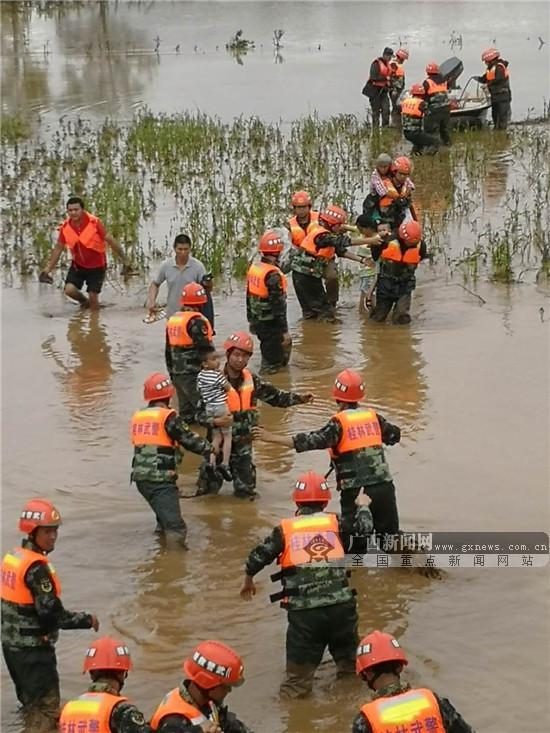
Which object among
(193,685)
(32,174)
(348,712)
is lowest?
(348,712)

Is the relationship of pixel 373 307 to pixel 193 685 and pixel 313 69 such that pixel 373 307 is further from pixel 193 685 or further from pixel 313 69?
pixel 313 69

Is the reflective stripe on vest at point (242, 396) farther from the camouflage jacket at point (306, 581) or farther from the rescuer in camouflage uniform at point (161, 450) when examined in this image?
the camouflage jacket at point (306, 581)

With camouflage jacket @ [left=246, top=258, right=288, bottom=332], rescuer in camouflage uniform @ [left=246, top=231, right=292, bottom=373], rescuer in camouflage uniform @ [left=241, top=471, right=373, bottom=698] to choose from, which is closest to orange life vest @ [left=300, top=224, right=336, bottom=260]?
rescuer in camouflage uniform @ [left=246, top=231, right=292, bottom=373]

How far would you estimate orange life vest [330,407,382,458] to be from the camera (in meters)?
9.03

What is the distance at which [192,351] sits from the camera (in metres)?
11.7

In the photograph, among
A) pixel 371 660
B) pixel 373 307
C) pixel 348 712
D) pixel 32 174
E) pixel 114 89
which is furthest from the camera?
pixel 114 89

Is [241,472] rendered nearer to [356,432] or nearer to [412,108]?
[356,432]

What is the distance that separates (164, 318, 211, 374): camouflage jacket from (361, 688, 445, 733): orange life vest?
583 cm

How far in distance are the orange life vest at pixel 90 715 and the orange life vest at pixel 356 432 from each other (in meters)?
3.04

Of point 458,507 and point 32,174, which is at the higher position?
point 32,174

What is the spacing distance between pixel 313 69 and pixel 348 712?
27.9 metres

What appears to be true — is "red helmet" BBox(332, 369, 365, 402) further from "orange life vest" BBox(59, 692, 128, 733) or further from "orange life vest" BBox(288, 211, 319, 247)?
"orange life vest" BBox(288, 211, 319, 247)

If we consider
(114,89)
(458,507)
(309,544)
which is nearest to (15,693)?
(309,544)

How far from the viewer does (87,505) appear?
1062 centimetres
